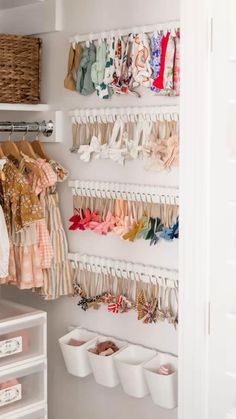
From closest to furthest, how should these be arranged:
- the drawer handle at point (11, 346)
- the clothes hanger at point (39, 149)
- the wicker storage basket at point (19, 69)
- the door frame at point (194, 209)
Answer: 1. the door frame at point (194, 209)
2. the drawer handle at point (11, 346)
3. the wicker storage basket at point (19, 69)
4. the clothes hanger at point (39, 149)

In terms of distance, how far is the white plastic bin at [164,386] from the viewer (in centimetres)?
248

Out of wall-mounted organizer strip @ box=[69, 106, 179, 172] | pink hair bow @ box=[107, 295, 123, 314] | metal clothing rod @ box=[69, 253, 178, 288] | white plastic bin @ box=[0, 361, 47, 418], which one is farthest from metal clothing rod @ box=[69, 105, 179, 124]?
white plastic bin @ box=[0, 361, 47, 418]

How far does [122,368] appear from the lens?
2574 millimetres

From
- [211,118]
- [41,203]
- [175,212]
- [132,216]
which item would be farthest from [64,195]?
[211,118]

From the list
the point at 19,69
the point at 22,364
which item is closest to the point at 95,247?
the point at 22,364

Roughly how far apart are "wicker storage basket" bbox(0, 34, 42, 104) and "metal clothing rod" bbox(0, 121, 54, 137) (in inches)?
3.5

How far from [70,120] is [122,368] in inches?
39.0

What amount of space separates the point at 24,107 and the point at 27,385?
1.08 meters

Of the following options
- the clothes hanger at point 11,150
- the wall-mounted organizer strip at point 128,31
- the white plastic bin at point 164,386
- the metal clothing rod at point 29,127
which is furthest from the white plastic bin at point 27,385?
the wall-mounted organizer strip at point 128,31

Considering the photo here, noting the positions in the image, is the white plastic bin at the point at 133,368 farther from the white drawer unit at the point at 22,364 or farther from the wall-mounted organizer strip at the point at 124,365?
the white drawer unit at the point at 22,364

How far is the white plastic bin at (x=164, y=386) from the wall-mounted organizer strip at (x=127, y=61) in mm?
974

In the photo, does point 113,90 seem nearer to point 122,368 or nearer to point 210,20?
point 210,20

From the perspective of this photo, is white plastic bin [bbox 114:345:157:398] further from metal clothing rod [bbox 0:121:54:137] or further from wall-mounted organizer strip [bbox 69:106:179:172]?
metal clothing rod [bbox 0:121:54:137]

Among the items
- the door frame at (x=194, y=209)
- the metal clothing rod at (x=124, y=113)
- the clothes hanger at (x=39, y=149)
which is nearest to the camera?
the door frame at (x=194, y=209)
